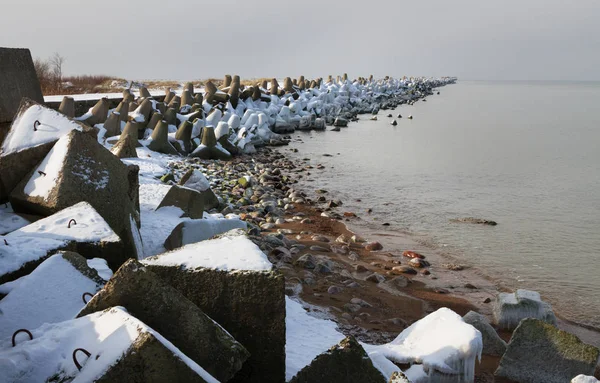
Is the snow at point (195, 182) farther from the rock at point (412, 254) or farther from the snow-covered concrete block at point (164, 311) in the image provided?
the snow-covered concrete block at point (164, 311)

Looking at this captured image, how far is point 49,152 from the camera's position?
4652 mm

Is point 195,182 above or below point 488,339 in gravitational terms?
above

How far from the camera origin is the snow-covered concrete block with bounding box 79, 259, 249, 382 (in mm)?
2428

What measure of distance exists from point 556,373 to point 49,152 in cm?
443

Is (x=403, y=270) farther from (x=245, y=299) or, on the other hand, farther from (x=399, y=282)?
(x=245, y=299)

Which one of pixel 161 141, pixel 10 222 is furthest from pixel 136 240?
pixel 161 141

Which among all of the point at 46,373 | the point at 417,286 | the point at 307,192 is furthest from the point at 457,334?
the point at 307,192

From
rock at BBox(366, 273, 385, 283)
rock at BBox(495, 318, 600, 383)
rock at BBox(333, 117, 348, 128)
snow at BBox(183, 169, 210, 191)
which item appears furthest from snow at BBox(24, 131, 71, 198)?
rock at BBox(333, 117, 348, 128)

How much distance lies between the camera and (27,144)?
486cm

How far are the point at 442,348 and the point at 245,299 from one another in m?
1.70

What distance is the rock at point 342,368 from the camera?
2.51 metres

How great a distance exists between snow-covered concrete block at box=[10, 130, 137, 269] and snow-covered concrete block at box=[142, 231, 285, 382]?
1.55 meters

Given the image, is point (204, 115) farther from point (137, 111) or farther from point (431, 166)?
point (431, 166)

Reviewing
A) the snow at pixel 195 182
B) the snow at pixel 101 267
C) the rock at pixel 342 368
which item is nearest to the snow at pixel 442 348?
the rock at pixel 342 368
